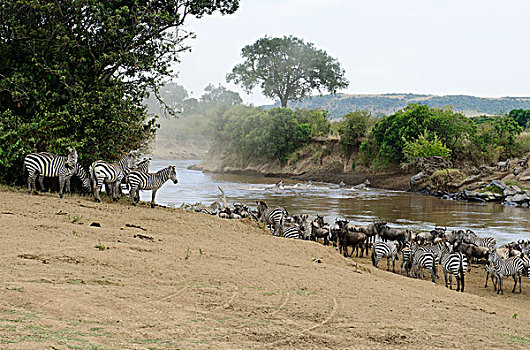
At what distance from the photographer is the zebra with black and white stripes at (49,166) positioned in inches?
539

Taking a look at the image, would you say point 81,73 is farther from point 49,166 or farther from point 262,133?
point 262,133

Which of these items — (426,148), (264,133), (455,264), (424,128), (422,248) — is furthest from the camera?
(264,133)

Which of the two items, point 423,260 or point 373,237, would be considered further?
point 373,237

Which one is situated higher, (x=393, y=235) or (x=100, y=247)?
(x=100, y=247)

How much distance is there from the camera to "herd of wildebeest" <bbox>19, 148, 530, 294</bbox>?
12289mm

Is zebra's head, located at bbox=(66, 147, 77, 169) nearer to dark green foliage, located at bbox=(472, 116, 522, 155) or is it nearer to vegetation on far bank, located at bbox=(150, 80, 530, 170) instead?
vegetation on far bank, located at bbox=(150, 80, 530, 170)

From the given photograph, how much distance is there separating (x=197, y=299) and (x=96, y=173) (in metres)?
8.94

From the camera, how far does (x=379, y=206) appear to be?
28.9 m

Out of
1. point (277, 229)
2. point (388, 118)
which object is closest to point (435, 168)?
point (388, 118)

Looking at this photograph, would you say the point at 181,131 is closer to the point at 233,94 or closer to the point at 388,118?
the point at 233,94

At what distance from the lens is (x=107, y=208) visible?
13.2 meters

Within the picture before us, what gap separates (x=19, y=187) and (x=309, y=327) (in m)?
12.1

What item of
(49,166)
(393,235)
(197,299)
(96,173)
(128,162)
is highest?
(128,162)

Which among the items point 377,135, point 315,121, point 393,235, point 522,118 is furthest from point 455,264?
point 522,118
